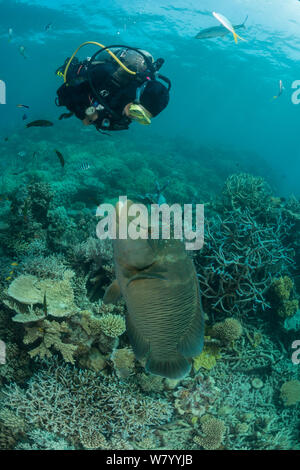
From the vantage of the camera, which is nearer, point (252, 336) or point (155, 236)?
point (155, 236)

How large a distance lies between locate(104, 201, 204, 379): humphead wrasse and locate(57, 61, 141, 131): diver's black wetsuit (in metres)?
2.47

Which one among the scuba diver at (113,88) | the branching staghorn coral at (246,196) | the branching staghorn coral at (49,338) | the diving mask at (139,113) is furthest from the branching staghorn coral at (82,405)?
the branching staghorn coral at (246,196)

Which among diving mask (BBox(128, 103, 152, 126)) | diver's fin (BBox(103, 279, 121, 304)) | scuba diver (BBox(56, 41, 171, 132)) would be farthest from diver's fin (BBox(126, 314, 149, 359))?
scuba diver (BBox(56, 41, 171, 132))

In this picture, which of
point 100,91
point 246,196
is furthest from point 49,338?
point 246,196

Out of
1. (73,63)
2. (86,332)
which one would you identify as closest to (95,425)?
(86,332)

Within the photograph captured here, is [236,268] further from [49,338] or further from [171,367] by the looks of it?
[49,338]

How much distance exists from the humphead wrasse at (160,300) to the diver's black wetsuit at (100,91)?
2.47m

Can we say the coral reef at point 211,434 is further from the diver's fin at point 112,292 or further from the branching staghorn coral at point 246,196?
the branching staghorn coral at point 246,196

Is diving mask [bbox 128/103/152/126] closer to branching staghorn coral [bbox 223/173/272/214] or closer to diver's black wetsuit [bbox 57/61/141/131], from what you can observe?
diver's black wetsuit [bbox 57/61/141/131]

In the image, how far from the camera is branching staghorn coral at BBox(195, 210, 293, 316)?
13.9 feet

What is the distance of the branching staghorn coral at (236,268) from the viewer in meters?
4.24

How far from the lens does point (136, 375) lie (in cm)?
335

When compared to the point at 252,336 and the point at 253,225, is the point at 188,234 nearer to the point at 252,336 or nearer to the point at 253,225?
the point at 253,225

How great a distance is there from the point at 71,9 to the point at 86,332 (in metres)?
35.5
